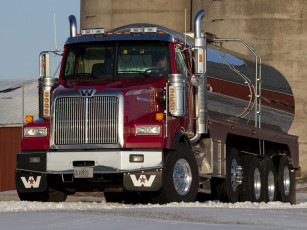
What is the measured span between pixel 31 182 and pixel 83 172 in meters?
1.12

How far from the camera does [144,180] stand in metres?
15.1

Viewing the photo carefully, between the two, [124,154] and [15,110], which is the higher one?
[15,110]

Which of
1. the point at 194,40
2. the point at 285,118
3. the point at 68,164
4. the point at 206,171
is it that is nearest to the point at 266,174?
the point at 285,118

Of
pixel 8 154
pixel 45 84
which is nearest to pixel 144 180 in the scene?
pixel 45 84

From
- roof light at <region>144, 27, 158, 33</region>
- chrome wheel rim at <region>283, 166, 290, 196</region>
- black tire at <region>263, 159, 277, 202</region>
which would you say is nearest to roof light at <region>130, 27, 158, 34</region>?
roof light at <region>144, 27, 158, 33</region>

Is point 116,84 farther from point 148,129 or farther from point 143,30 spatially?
point 143,30

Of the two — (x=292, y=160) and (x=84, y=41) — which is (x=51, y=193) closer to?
(x=84, y=41)

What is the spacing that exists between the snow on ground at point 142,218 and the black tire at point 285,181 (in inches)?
305

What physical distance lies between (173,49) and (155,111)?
1.32 meters

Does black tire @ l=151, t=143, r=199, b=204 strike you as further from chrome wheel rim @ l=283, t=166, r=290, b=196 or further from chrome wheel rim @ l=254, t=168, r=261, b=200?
chrome wheel rim @ l=283, t=166, r=290, b=196

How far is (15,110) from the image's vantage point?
40.3 meters

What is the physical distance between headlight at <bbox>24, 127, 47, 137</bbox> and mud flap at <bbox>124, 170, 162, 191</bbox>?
168cm

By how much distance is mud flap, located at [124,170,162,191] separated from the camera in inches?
594

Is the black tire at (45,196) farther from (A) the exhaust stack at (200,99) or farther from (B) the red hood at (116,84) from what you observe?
(A) the exhaust stack at (200,99)
